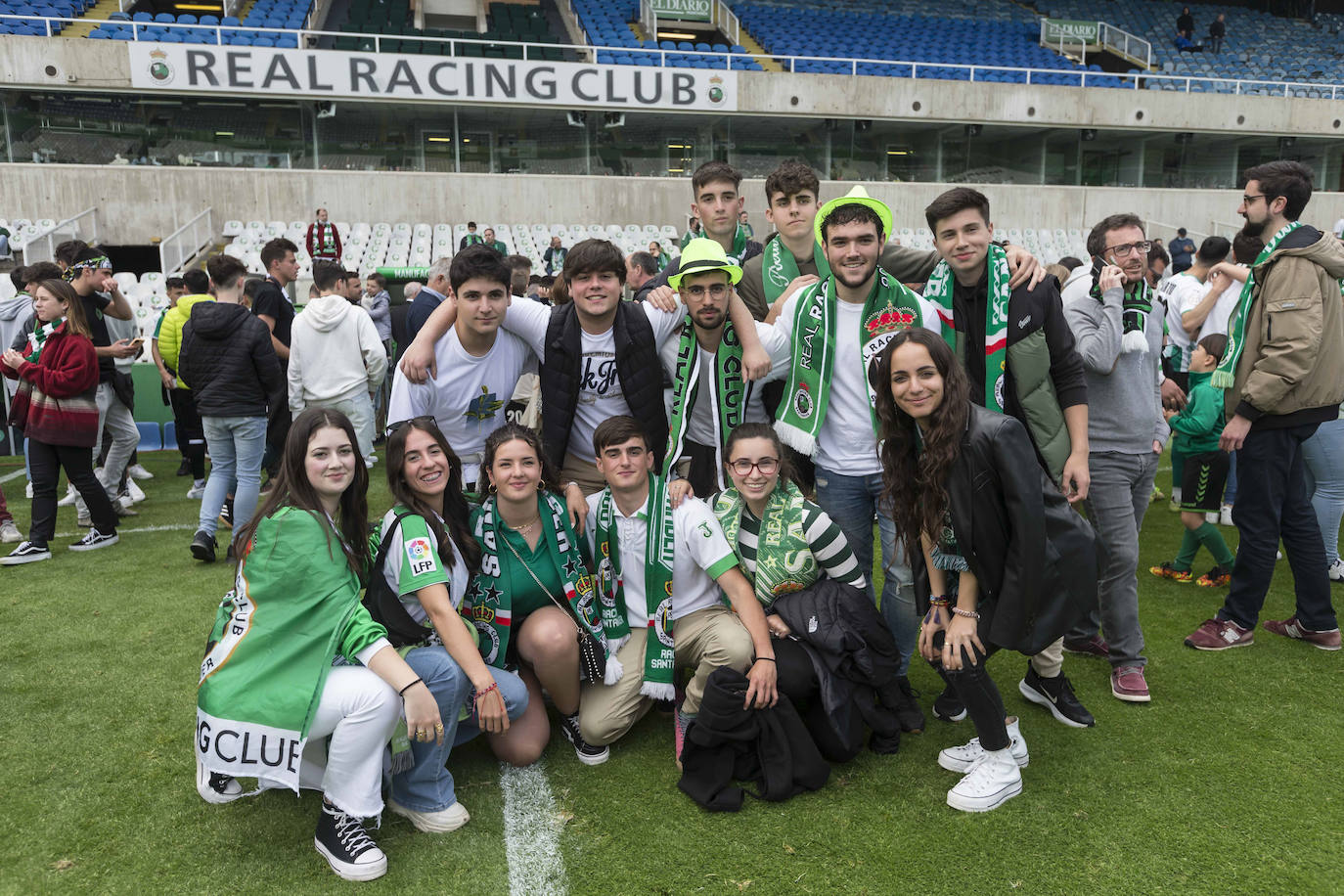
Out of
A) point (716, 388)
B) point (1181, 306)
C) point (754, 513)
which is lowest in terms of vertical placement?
point (754, 513)

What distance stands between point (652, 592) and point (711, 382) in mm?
843

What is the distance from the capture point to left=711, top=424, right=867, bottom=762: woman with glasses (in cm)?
313

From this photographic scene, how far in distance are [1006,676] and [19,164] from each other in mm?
18033

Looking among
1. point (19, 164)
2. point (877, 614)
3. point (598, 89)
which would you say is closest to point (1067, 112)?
point (598, 89)

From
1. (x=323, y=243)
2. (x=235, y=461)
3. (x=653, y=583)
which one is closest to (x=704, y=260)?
(x=653, y=583)

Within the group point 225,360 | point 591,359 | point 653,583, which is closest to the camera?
point 653,583

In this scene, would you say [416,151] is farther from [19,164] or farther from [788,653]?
[788,653]

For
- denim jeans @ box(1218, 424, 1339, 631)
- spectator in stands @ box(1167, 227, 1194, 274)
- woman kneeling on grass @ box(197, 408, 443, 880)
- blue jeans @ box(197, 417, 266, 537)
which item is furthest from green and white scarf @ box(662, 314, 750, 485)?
spectator in stands @ box(1167, 227, 1194, 274)

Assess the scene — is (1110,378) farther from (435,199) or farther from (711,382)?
(435,199)

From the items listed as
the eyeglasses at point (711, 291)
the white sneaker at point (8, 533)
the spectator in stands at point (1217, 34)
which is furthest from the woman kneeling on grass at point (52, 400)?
the spectator in stands at point (1217, 34)

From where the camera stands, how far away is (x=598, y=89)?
16859mm

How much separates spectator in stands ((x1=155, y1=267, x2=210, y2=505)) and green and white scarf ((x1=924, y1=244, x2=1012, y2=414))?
620cm

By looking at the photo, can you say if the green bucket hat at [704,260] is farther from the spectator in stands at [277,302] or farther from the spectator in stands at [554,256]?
the spectator in stands at [554,256]

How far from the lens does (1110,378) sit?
347cm
